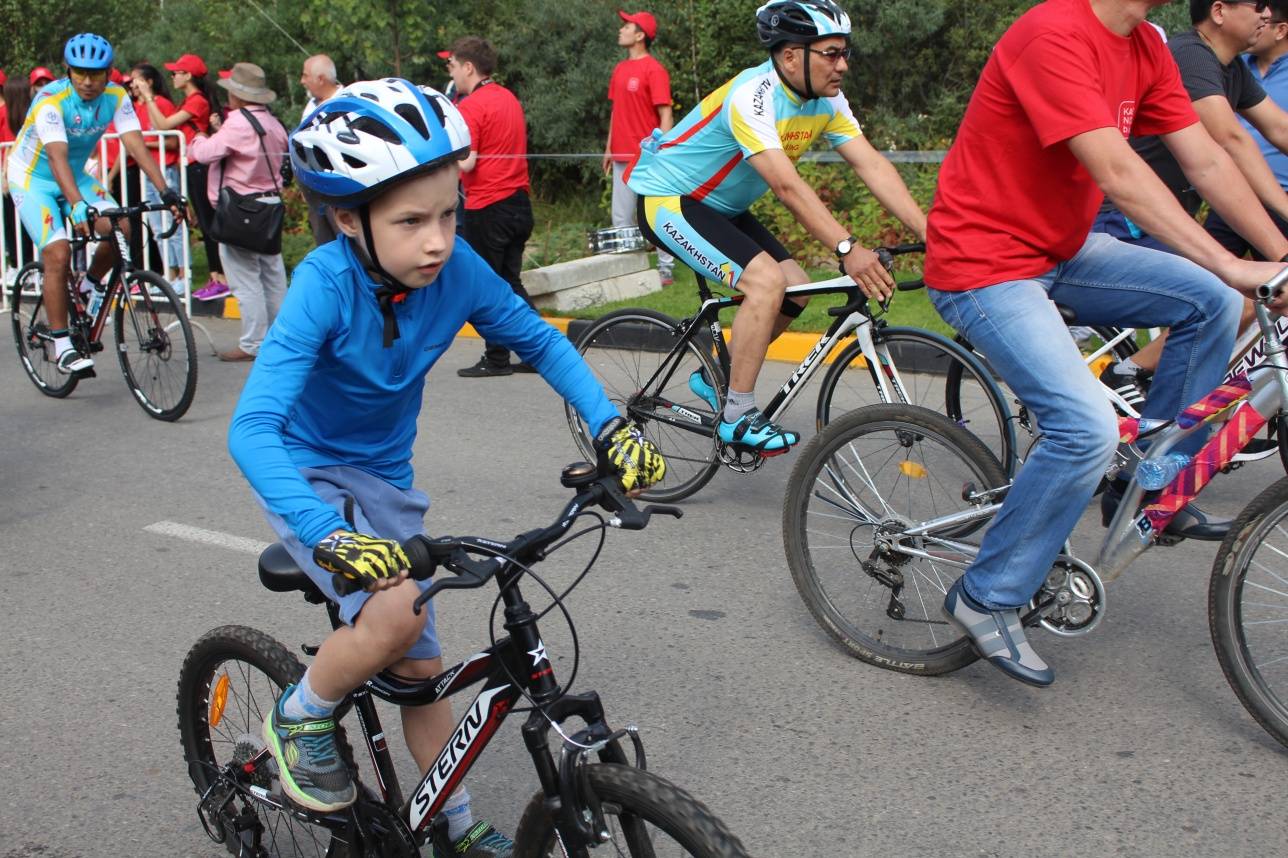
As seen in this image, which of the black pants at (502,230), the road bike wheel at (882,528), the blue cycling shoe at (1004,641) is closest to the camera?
the blue cycling shoe at (1004,641)

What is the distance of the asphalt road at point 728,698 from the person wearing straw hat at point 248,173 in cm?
320

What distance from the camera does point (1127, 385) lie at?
529cm

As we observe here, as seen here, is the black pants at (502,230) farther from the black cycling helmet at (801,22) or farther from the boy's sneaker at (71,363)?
the black cycling helmet at (801,22)

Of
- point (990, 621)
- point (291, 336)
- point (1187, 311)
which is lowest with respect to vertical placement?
point (990, 621)

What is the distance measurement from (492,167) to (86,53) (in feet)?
8.35

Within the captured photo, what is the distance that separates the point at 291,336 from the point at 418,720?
3.09 ft

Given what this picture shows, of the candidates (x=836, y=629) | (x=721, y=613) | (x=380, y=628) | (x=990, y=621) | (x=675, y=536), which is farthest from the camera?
(x=675, y=536)

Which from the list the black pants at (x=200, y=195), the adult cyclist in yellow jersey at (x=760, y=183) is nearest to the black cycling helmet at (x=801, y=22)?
the adult cyclist in yellow jersey at (x=760, y=183)

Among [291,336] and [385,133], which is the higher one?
[385,133]

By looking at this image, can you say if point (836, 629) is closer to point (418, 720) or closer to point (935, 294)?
point (935, 294)

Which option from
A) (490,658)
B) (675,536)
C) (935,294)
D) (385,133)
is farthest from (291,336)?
(675,536)

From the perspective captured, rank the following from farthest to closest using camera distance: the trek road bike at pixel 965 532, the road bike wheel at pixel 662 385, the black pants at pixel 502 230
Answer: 1. the black pants at pixel 502 230
2. the road bike wheel at pixel 662 385
3. the trek road bike at pixel 965 532

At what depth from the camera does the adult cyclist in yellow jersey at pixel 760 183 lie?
5.26m

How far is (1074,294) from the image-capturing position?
158 inches
